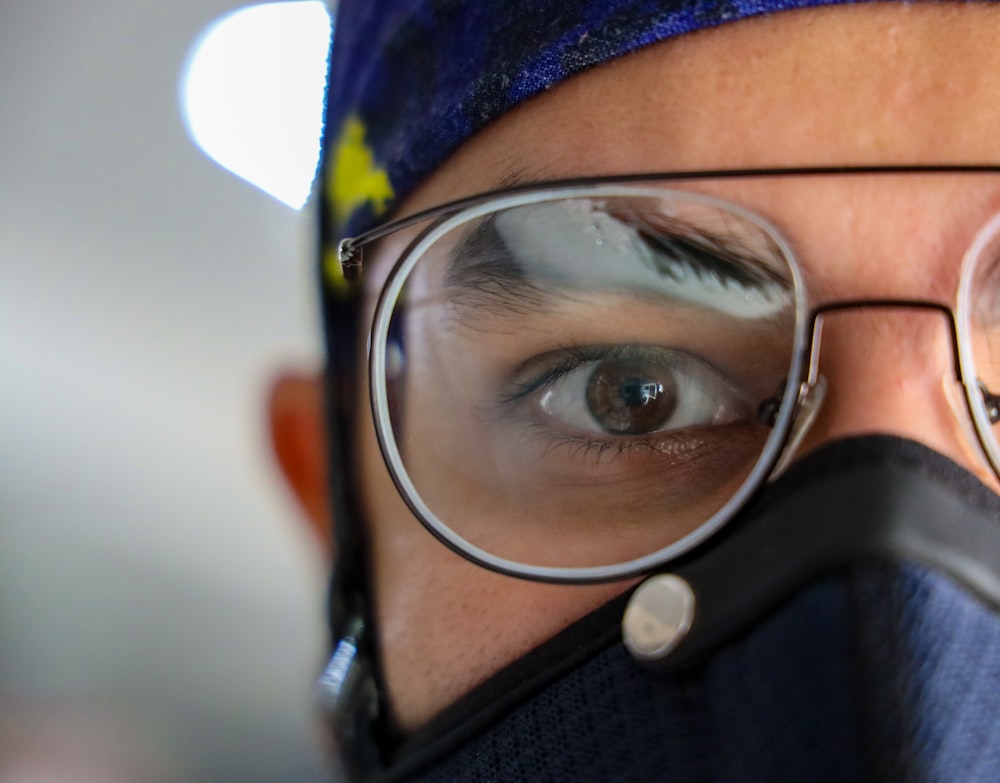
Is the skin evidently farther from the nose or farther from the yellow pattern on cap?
the yellow pattern on cap

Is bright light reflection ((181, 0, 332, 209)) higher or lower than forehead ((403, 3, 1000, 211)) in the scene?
lower

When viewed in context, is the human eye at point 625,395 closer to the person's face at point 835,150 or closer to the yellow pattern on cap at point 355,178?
the person's face at point 835,150

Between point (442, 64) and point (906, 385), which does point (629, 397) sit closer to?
point (906, 385)

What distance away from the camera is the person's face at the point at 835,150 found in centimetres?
57

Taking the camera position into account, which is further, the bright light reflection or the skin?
the bright light reflection

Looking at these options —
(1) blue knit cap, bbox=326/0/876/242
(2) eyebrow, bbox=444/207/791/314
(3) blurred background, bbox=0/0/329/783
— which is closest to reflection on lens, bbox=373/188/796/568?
(2) eyebrow, bbox=444/207/791/314

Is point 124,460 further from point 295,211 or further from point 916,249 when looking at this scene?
point 916,249

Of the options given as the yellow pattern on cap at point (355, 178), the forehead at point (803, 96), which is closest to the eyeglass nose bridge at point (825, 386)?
the forehead at point (803, 96)

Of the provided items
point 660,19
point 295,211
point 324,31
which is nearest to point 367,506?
point 660,19

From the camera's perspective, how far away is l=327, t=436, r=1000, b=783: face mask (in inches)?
18.2

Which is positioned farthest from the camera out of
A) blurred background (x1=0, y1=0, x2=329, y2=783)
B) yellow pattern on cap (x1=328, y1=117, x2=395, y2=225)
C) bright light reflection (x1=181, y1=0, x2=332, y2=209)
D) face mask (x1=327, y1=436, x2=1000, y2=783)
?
blurred background (x1=0, y1=0, x2=329, y2=783)

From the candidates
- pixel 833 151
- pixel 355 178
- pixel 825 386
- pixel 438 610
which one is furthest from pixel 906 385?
pixel 355 178

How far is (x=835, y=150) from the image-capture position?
60 centimetres

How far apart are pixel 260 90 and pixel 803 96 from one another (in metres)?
1.28
